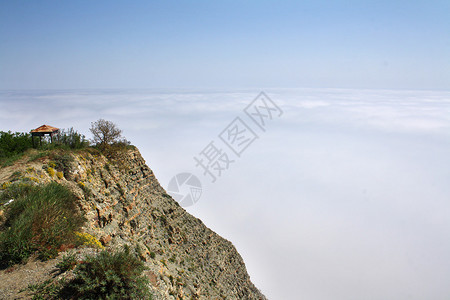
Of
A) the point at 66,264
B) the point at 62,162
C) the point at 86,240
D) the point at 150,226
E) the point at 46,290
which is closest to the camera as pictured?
the point at 46,290

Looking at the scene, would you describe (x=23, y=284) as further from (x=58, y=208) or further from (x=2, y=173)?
(x=2, y=173)

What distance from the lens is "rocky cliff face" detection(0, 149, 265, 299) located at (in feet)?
44.8

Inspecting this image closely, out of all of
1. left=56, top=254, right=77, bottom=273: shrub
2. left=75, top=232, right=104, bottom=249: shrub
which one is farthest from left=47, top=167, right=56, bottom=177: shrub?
left=56, top=254, right=77, bottom=273: shrub

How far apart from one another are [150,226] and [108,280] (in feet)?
41.5

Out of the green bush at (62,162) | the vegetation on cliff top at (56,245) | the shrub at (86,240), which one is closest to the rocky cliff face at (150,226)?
the green bush at (62,162)

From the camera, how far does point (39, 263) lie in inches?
293

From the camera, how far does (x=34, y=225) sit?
803cm

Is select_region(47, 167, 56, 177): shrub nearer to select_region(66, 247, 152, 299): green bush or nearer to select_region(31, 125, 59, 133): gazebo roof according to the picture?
select_region(31, 125, 59, 133): gazebo roof

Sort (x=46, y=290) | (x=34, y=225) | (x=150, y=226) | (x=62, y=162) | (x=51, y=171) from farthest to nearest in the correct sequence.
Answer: (x=150, y=226)
(x=62, y=162)
(x=51, y=171)
(x=34, y=225)
(x=46, y=290)

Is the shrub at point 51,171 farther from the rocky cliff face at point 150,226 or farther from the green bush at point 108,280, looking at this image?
the green bush at point 108,280

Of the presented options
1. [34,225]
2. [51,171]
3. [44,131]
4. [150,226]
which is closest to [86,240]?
[34,225]

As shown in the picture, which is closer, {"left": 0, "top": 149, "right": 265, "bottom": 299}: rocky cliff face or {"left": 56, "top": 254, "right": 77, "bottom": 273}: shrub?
{"left": 56, "top": 254, "right": 77, "bottom": 273}: shrub

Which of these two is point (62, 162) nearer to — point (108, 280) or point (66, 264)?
point (66, 264)

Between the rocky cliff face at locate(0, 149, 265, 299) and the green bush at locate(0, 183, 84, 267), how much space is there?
80.7 inches
